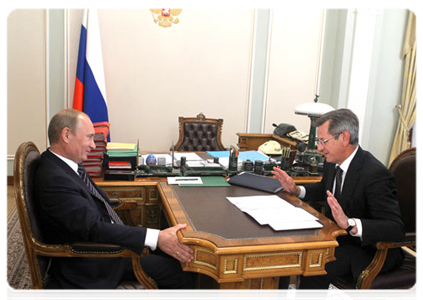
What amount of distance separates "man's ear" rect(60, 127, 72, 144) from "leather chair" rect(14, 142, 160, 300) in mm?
171

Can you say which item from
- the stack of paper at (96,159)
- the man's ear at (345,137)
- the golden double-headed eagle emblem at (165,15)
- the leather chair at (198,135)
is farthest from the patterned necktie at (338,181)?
the golden double-headed eagle emblem at (165,15)

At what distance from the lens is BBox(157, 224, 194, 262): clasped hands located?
142cm

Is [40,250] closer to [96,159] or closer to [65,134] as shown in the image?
[65,134]

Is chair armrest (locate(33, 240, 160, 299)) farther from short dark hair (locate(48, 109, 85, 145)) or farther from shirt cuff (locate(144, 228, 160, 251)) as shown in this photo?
short dark hair (locate(48, 109, 85, 145))

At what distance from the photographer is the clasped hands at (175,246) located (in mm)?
1422

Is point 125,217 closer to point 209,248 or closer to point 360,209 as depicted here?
point 209,248

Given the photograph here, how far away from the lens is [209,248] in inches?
53.8

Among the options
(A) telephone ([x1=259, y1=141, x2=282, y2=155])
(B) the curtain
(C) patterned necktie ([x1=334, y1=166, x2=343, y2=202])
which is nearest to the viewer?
(C) patterned necktie ([x1=334, y1=166, x2=343, y2=202])

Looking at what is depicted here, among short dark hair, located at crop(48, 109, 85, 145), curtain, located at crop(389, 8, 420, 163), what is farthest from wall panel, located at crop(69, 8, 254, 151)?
short dark hair, located at crop(48, 109, 85, 145)

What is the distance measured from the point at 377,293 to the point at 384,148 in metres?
3.85

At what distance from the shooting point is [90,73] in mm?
3975

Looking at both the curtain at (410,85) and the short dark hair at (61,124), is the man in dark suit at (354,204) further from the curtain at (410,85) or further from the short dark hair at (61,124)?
the curtain at (410,85)

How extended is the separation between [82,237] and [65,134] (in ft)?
1.50

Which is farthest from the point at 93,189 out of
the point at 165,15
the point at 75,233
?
the point at 165,15
